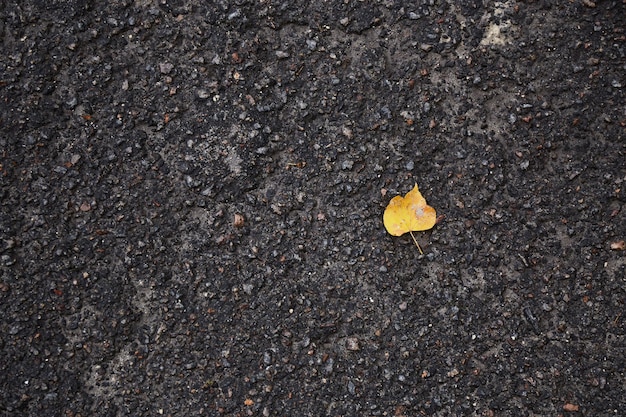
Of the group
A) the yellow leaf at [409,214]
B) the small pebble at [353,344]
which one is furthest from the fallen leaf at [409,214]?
the small pebble at [353,344]

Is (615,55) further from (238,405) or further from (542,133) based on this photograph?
(238,405)

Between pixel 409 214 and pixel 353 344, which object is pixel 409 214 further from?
pixel 353 344

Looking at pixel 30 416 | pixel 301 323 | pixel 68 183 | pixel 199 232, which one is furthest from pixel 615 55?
pixel 30 416

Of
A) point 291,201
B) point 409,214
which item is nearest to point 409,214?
point 409,214

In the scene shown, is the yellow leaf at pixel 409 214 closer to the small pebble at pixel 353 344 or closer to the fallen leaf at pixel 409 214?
the fallen leaf at pixel 409 214

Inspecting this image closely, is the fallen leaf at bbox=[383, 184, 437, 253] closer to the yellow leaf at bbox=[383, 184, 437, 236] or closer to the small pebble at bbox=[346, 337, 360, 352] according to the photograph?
the yellow leaf at bbox=[383, 184, 437, 236]
